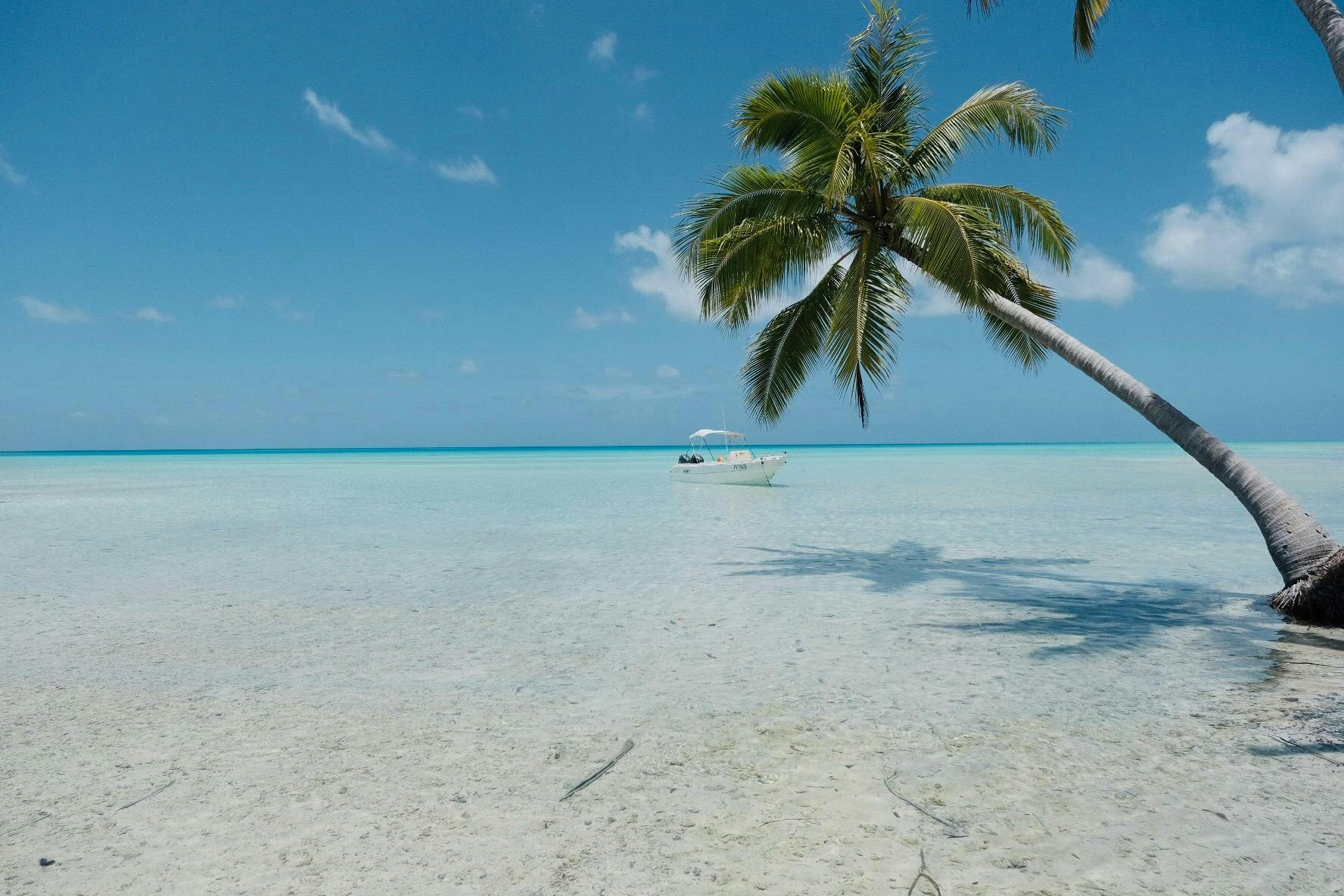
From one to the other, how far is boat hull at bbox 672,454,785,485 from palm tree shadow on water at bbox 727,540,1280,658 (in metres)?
14.3

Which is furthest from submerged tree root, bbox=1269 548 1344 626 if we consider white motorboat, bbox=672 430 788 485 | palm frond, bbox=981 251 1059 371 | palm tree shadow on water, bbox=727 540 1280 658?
white motorboat, bbox=672 430 788 485

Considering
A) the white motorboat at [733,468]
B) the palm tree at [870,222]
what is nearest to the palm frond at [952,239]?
the palm tree at [870,222]

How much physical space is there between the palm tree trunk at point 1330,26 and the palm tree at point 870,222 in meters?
2.74

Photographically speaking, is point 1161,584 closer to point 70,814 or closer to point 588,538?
point 588,538

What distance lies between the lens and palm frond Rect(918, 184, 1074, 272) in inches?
361

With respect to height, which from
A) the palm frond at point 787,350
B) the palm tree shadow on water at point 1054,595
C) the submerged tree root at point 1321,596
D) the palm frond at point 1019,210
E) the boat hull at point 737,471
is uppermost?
the palm frond at point 1019,210

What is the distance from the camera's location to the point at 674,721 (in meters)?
4.58

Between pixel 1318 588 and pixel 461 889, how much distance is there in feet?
24.2

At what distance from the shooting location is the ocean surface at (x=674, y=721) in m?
2.98

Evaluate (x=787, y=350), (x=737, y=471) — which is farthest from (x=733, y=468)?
(x=787, y=350)

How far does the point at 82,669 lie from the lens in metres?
5.77

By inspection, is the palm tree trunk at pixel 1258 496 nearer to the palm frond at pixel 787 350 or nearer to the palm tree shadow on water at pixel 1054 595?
the palm tree shadow on water at pixel 1054 595

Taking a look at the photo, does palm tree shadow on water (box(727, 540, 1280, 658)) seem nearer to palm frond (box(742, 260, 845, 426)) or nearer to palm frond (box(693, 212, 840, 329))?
palm frond (box(742, 260, 845, 426))

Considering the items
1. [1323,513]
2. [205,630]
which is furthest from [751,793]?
[1323,513]
